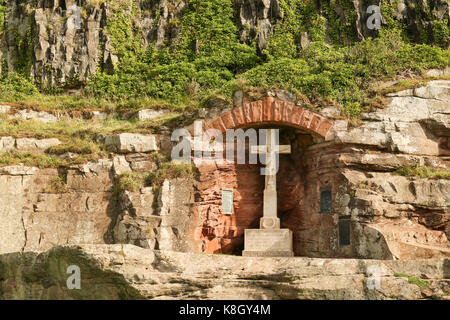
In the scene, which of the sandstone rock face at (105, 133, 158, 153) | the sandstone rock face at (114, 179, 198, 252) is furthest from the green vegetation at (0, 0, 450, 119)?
the sandstone rock face at (114, 179, 198, 252)

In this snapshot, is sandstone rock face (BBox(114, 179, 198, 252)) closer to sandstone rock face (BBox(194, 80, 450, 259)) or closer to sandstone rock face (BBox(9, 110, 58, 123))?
sandstone rock face (BBox(194, 80, 450, 259))

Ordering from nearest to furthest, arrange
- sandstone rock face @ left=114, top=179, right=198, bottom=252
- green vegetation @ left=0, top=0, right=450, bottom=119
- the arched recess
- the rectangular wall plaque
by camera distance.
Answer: sandstone rock face @ left=114, top=179, right=198, bottom=252
the arched recess
the rectangular wall plaque
green vegetation @ left=0, top=0, right=450, bottom=119

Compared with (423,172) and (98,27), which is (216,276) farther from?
(98,27)

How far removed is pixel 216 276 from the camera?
37.3 feet

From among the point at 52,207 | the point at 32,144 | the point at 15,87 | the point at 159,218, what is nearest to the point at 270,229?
the point at 159,218

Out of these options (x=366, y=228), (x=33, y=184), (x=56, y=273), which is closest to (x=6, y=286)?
(x=56, y=273)

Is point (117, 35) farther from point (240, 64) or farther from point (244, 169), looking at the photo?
point (244, 169)

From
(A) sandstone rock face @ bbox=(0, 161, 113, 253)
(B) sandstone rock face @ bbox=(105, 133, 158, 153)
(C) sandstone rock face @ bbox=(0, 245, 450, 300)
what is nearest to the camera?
(C) sandstone rock face @ bbox=(0, 245, 450, 300)

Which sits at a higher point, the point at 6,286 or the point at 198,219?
the point at 198,219

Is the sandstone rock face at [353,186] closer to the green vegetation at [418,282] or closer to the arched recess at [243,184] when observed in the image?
the arched recess at [243,184]

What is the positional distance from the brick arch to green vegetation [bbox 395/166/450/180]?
2384mm

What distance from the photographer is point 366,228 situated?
15.0 metres

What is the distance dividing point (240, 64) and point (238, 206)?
655 cm

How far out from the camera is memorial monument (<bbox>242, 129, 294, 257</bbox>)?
16.0 metres
